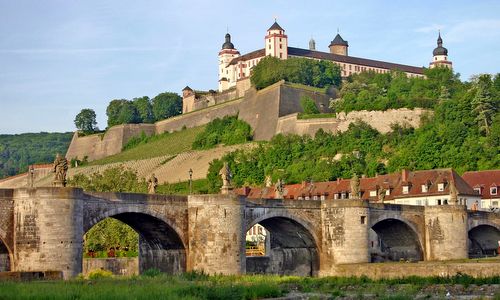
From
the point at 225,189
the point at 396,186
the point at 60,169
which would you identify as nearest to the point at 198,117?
the point at 396,186

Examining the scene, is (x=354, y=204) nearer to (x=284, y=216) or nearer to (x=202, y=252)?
(x=284, y=216)

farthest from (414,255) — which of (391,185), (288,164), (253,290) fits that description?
(288,164)

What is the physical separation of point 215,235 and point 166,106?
13037 cm

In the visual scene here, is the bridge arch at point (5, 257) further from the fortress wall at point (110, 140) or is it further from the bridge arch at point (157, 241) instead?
the fortress wall at point (110, 140)

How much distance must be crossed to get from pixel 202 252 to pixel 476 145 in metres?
60.5

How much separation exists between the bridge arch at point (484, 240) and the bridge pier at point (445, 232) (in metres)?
7.71

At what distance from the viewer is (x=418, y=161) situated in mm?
107875

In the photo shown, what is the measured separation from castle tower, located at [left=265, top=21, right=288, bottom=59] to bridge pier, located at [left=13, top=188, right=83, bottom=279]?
409 feet

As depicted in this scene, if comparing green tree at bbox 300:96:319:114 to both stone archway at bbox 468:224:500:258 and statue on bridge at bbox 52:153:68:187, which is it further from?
statue on bridge at bbox 52:153:68:187

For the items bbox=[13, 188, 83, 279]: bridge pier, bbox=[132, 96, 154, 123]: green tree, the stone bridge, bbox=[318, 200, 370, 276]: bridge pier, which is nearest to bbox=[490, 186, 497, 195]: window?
the stone bridge

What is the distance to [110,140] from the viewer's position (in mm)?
173500

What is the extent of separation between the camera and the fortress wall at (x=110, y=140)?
171500 millimetres

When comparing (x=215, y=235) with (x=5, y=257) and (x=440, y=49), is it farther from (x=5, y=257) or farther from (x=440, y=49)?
(x=440, y=49)

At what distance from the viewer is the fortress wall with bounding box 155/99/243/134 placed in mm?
155875
